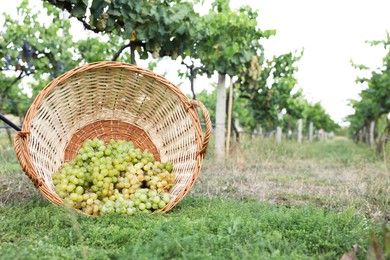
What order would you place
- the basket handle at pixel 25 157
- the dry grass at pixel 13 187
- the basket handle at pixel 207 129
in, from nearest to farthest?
the basket handle at pixel 25 157, the basket handle at pixel 207 129, the dry grass at pixel 13 187

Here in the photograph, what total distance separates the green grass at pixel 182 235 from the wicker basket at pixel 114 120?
0.30 m

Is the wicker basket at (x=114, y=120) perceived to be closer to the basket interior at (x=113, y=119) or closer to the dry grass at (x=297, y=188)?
the basket interior at (x=113, y=119)

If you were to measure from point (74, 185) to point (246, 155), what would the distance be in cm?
485

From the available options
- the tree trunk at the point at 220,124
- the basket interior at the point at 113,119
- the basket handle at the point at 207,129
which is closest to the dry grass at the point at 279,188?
the basket interior at the point at 113,119

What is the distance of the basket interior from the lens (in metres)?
3.42

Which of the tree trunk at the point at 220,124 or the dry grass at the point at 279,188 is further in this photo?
the tree trunk at the point at 220,124

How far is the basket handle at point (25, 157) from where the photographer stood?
9.14 ft

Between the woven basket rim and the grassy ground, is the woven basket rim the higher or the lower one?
the higher one

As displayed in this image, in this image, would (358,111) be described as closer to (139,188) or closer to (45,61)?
(45,61)

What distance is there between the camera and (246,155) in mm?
7668

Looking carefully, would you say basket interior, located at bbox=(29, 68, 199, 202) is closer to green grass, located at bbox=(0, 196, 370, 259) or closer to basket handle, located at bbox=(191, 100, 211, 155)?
basket handle, located at bbox=(191, 100, 211, 155)

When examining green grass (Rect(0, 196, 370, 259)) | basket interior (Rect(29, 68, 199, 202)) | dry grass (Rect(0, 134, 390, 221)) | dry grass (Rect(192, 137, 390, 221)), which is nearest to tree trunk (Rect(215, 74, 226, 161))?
dry grass (Rect(192, 137, 390, 221))

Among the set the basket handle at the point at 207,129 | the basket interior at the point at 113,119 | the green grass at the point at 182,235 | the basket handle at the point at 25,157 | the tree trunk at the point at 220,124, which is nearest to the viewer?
the green grass at the point at 182,235

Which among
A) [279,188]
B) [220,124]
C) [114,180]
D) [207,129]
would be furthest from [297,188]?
[220,124]
